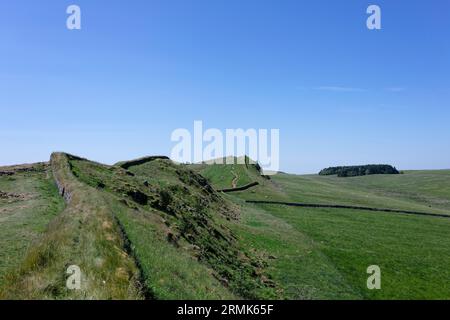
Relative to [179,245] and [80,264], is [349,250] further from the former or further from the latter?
[80,264]

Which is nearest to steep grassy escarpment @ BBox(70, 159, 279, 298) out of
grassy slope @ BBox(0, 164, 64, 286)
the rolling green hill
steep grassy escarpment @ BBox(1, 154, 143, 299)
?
the rolling green hill

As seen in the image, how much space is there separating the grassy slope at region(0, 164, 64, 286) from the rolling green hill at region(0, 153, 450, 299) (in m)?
0.09

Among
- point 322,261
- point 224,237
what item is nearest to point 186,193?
point 224,237

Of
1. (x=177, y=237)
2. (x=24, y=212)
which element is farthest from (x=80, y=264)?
(x=24, y=212)

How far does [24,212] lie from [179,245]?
12.0 meters

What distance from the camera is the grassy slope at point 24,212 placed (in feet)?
65.1

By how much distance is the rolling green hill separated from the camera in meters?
15.0

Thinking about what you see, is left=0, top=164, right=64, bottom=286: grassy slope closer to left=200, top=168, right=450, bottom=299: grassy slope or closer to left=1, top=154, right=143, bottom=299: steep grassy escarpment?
left=1, top=154, right=143, bottom=299: steep grassy escarpment

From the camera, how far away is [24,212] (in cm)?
2853

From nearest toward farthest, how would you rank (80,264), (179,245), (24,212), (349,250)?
(80,264) → (179,245) → (24,212) → (349,250)

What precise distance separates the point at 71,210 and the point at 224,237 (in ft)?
63.1
